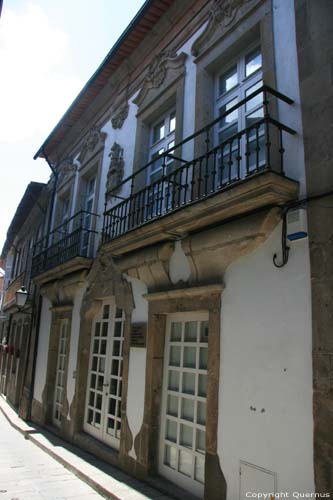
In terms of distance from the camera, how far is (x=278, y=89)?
13.0ft

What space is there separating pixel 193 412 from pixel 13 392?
358 inches

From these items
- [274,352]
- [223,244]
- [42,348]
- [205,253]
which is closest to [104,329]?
[205,253]

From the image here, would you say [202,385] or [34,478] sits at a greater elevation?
[202,385]

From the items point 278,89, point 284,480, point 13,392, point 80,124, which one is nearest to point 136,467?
point 284,480

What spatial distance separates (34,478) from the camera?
5305mm

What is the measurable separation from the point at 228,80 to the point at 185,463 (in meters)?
4.57

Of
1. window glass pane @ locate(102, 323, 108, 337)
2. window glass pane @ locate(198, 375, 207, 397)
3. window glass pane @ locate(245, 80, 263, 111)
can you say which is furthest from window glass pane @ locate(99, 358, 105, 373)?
window glass pane @ locate(245, 80, 263, 111)

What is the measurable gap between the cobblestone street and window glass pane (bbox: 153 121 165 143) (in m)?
4.97

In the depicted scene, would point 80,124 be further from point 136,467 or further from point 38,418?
point 136,467

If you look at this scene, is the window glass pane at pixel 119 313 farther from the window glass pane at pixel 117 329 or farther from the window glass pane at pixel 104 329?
the window glass pane at pixel 104 329

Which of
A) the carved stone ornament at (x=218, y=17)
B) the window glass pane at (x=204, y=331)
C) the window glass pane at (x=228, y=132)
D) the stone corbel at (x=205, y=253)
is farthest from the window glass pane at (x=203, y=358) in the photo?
the carved stone ornament at (x=218, y=17)

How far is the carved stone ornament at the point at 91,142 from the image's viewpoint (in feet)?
26.9

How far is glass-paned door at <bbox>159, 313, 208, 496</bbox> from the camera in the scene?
4.35 metres

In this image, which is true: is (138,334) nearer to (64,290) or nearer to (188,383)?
(188,383)
